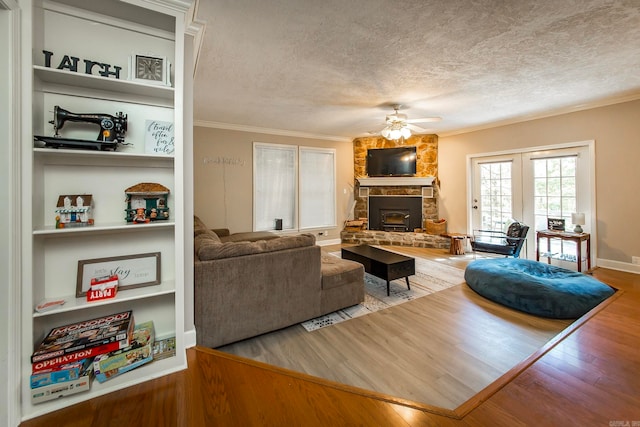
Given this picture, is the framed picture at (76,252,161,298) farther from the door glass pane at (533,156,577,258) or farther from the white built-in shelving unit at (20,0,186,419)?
the door glass pane at (533,156,577,258)

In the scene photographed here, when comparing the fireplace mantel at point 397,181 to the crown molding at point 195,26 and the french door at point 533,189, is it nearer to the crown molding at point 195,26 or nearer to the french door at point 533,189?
the french door at point 533,189

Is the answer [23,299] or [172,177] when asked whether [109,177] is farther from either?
[23,299]

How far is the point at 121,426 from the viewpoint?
1.20 m

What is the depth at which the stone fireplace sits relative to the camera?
20.0 feet

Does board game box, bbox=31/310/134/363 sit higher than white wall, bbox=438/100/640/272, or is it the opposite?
white wall, bbox=438/100/640/272

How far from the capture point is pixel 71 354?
51.8 inches

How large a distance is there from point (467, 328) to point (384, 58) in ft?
8.97

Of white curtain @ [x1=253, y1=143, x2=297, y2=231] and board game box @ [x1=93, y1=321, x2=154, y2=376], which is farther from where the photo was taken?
white curtain @ [x1=253, y1=143, x2=297, y2=231]

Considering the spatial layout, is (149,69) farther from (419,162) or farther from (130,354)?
(419,162)

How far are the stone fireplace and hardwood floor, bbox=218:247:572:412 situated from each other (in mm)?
3329

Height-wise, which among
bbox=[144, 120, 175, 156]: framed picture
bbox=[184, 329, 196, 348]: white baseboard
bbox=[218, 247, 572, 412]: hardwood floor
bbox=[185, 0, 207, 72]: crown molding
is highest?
bbox=[185, 0, 207, 72]: crown molding

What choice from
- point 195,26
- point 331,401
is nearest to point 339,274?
point 331,401

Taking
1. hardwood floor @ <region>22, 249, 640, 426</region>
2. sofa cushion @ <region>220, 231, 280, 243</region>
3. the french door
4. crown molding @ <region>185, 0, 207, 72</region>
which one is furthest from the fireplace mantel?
crown molding @ <region>185, 0, 207, 72</region>

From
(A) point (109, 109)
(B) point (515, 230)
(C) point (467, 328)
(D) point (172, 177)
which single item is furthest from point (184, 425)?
(B) point (515, 230)
